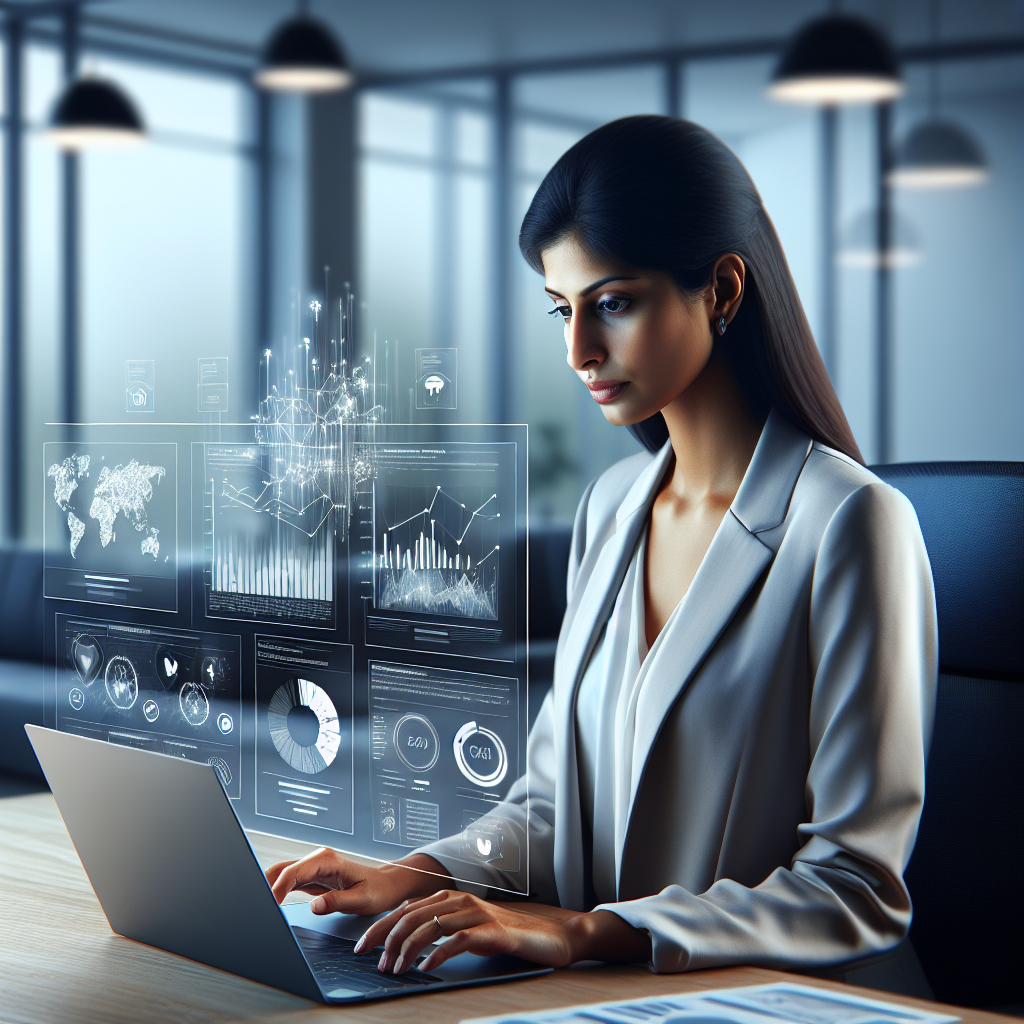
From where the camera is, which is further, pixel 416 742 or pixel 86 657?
pixel 86 657

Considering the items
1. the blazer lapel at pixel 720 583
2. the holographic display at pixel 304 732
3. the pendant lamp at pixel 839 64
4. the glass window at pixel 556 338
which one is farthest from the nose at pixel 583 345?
the glass window at pixel 556 338

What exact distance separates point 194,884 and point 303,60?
4.91 meters

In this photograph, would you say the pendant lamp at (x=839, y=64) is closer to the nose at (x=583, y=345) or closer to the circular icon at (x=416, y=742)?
the nose at (x=583, y=345)

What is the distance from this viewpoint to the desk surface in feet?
2.64

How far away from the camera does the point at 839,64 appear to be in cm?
496

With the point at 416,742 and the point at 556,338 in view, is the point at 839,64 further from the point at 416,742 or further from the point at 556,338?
the point at 416,742

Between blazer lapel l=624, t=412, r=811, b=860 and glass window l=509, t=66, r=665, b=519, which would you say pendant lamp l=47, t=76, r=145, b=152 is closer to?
glass window l=509, t=66, r=665, b=519

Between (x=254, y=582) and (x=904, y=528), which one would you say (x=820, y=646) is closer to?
(x=904, y=528)

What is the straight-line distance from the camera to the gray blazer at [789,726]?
100cm

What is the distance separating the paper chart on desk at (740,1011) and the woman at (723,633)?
10 centimetres

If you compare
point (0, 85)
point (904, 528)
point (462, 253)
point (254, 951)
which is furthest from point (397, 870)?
point (462, 253)

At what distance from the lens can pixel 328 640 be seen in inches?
36.0

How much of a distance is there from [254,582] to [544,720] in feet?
1.64

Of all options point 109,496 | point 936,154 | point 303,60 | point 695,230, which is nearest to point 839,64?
point 936,154
